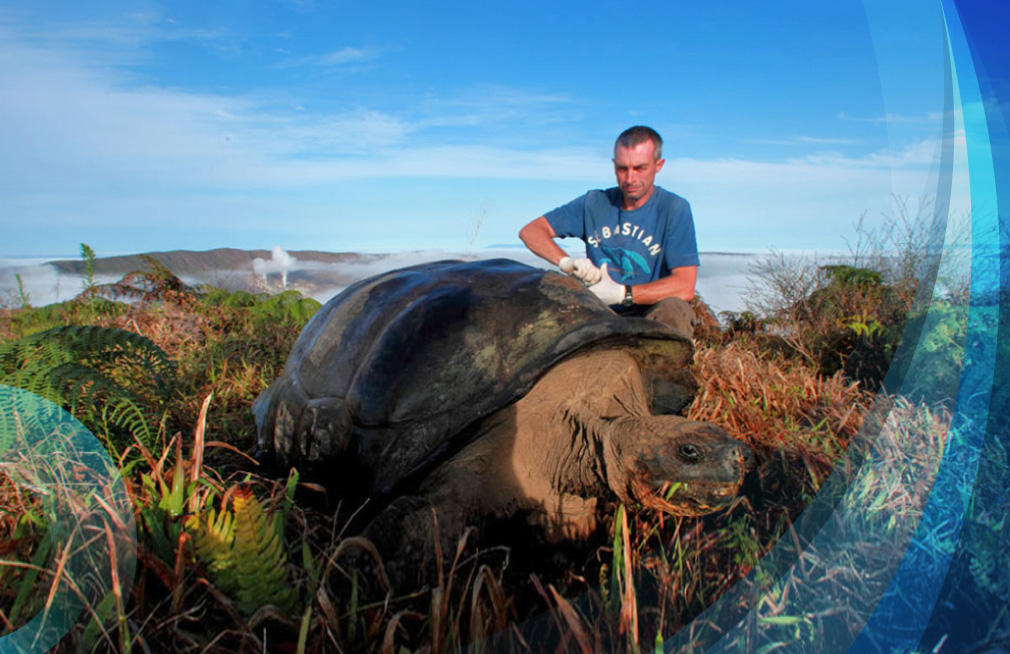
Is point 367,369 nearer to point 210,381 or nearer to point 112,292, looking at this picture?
point 210,381

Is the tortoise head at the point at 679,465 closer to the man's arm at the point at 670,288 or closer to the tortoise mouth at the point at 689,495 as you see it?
the tortoise mouth at the point at 689,495

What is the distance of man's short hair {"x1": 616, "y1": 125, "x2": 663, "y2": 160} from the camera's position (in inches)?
196

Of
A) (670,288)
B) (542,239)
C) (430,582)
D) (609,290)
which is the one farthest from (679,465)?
(542,239)

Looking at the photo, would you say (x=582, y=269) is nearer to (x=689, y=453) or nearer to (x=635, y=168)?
(x=635, y=168)

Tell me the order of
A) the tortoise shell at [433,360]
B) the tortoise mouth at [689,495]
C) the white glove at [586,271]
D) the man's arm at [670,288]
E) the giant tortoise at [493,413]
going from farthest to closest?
1. the man's arm at [670,288]
2. the white glove at [586,271]
3. the tortoise shell at [433,360]
4. the giant tortoise at [493,413]
5. the tortoise mouth at [689,495]

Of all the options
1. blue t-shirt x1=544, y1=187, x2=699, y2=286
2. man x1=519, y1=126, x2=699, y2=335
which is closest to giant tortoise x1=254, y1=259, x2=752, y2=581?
man x1=519, y1=126, x2=699, y2=335

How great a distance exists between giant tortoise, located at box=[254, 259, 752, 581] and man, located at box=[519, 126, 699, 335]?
190 centimetres

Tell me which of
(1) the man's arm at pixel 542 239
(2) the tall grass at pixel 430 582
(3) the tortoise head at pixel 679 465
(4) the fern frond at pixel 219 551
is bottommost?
(2) the tall grass at pixel 430 582

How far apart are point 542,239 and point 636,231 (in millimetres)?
788

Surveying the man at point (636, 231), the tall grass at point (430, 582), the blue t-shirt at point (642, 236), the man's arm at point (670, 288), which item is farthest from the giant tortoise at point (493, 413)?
the blue t-shirt at point (642, 236)

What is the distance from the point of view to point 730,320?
5516 millimetres

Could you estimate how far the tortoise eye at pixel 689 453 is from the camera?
2029 millimetres

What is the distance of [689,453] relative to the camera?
204 cm

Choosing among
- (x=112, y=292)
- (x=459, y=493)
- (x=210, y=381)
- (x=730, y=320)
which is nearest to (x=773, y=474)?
(x=459, y=493)
